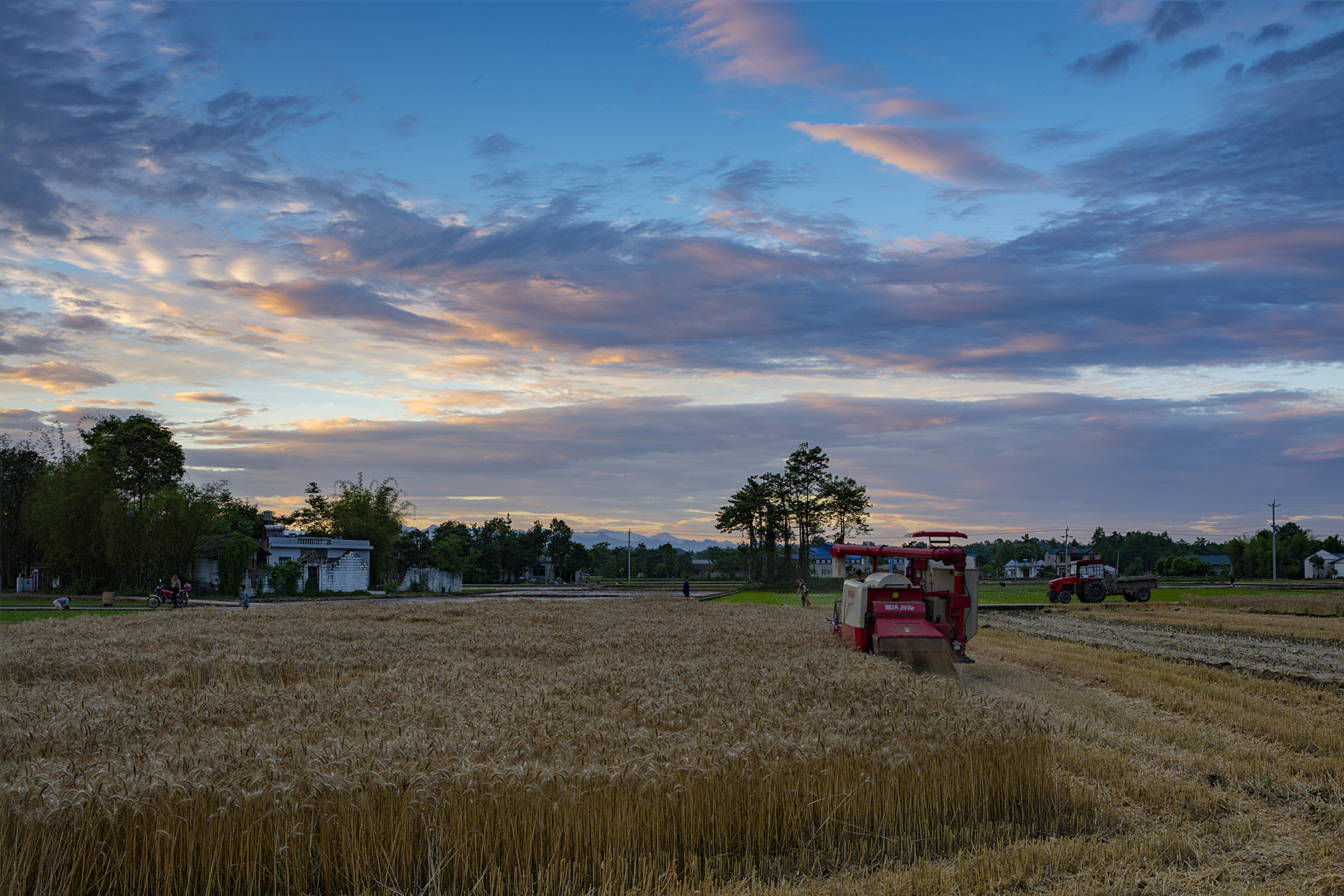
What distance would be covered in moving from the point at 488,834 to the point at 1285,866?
290 inches

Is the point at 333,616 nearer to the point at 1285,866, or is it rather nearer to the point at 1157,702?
the point at 1157,702

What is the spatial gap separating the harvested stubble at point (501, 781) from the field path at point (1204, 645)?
13.4m

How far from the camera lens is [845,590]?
2061 centimetres

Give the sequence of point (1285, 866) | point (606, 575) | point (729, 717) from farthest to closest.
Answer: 1. point (606, 575)
2. point (729, 717)
3. point (1285, 866)

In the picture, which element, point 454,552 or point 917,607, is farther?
point 454,552

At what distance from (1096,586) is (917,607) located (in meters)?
41.9

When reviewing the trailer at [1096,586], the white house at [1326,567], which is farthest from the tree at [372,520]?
the white house at [1326,567]

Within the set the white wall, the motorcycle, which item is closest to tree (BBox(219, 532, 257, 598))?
the motorcycle

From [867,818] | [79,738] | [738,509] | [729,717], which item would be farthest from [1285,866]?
[738,509]

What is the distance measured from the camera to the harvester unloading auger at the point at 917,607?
17672mm

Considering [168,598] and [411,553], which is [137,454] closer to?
[411,553]

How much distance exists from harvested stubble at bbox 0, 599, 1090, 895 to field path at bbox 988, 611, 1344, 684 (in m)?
13.4

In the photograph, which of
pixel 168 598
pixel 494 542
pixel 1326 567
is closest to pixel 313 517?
pixel 494 542

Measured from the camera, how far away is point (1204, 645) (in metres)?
26.7
